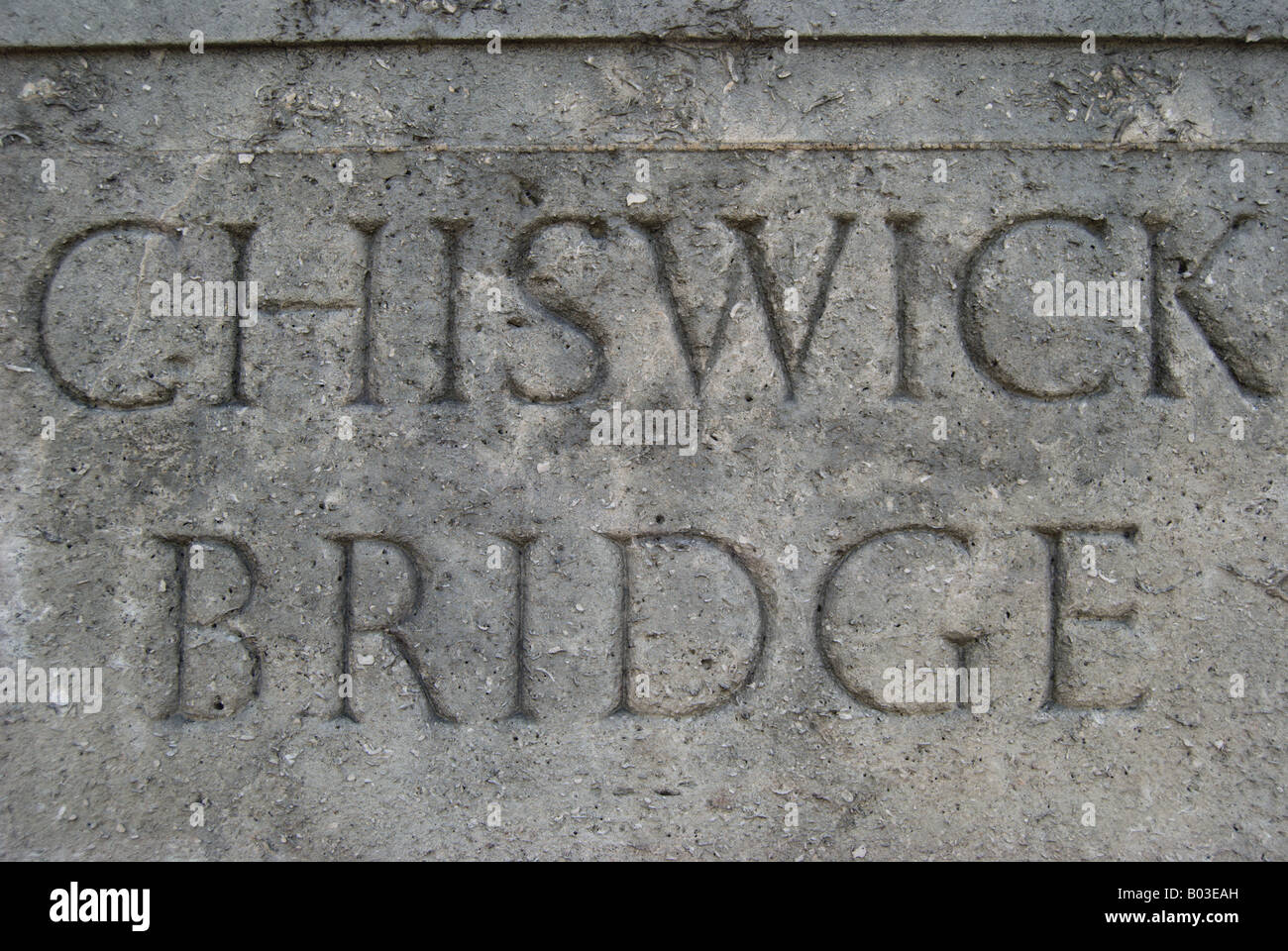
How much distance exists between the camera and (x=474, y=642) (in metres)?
1.84

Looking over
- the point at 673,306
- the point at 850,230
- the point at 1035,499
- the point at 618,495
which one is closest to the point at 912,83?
the point at 850,230

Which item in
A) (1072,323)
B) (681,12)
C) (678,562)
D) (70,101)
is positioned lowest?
(678,562)

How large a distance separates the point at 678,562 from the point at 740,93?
1048 millimetres

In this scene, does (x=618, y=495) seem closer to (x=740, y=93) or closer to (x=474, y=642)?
(x=474, y=642)

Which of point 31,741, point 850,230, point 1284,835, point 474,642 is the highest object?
point 850,230

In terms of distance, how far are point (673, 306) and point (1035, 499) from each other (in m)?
0.90

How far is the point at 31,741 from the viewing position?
72.5 inches

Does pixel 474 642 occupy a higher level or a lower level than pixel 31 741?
higher

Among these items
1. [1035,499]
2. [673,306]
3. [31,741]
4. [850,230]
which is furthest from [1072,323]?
[31,741]

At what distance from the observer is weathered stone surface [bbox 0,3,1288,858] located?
71.9 inches

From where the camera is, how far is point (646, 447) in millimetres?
1847

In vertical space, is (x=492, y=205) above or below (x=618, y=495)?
above

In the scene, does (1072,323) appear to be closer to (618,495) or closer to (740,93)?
(740,93)

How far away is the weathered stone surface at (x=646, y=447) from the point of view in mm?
1827
